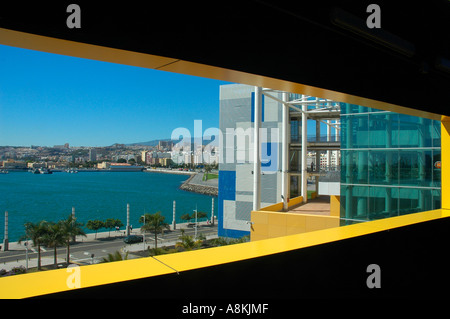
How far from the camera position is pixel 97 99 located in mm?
72000

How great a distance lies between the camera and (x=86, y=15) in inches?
46.4

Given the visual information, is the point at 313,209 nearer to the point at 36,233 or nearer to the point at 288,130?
the point at 288,130

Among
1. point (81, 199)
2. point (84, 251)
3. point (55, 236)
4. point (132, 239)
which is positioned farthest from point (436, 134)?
point (81, 199)

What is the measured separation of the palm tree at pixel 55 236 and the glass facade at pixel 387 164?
13340mm

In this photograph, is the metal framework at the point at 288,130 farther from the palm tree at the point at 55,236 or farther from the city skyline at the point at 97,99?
the city skyline at the point at 97,99

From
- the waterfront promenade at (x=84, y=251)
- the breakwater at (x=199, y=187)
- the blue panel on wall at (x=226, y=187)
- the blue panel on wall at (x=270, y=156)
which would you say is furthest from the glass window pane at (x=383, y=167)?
the breakwater at (x=199, y=187)

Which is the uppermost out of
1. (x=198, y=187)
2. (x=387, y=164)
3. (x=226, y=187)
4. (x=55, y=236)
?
(x=387, y=164)

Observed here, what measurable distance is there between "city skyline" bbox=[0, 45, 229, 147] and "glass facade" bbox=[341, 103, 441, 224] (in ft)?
170

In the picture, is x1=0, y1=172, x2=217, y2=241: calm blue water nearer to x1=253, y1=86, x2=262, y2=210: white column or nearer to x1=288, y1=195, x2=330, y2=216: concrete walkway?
x1=253, y1=86, x2=262, y2=210: white column

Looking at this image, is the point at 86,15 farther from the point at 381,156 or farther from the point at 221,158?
the point at 221,158

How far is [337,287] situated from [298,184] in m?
19.6

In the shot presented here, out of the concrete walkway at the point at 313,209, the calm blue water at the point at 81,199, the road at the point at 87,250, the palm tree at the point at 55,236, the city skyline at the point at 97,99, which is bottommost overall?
the road at the point at 87,250

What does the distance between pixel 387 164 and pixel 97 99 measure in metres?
72.0

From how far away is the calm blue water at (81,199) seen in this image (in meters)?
33.8
